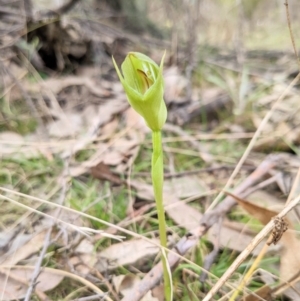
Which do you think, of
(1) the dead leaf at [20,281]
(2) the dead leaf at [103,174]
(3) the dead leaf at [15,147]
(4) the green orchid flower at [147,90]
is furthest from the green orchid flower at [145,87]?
(3) the dead leaf at [15,147]

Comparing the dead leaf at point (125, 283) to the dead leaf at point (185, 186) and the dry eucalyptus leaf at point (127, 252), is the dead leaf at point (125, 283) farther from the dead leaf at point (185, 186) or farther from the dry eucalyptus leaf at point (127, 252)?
the dead leaf at point (185, 186)

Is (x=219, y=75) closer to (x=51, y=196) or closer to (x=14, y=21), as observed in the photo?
(x=14, y=21)

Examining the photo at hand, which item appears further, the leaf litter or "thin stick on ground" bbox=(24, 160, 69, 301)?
the leaf litter

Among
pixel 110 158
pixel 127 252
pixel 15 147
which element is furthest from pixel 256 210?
→ pixel 15 147

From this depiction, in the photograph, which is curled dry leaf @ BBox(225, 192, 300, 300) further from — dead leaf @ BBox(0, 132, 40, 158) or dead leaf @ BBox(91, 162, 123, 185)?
dead leaf @ BBox(0, 132, 40, 158)

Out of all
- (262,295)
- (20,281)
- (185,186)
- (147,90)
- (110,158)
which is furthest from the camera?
(110,158)

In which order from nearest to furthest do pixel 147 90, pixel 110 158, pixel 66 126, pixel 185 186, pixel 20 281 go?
pixel 147 90, pixel 20 281, pixel 185 186, pixel 110 158, pixel 66 126

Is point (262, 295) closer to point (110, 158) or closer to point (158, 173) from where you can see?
point (158, 173)

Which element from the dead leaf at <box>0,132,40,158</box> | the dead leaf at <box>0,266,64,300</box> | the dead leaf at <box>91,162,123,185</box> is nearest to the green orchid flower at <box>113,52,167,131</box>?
the dead leaf at <box>0,266,64,300</box>

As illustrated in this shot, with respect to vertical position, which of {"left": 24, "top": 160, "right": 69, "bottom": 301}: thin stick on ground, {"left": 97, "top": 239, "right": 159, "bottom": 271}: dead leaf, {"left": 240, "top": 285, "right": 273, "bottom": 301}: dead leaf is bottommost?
{"left": 97, "top": 239, "right": 159, "bottom": 271}: dead leaf
